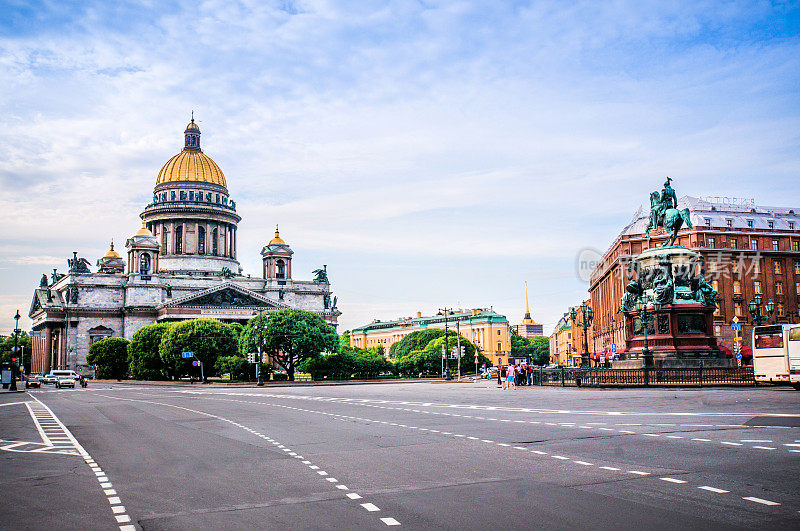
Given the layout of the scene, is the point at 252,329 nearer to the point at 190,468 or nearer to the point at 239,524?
the point at 190,468

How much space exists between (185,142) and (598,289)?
85.8 meters

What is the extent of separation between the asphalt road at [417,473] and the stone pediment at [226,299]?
10388 centimetres

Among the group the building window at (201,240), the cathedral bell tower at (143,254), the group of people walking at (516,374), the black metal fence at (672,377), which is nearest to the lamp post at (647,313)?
the black metal fence at (672,377)

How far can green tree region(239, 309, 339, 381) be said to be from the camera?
81000mm

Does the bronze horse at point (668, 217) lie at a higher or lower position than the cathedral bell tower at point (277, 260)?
lower

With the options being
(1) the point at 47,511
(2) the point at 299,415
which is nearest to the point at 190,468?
(1) the point at 47,511

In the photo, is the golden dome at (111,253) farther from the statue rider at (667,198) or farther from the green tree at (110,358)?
the statue rider at (667,198)

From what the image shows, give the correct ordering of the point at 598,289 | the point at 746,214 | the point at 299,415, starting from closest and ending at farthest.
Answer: the point at 299,415
the point at 746,214
the point at 598,289

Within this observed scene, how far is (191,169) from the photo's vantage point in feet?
482

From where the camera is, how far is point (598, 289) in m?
129

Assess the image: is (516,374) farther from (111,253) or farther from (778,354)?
(111,253)

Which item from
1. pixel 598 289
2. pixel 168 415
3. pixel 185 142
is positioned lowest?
pixel 168 415

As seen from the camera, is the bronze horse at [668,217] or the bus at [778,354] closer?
the bus at [778,354]

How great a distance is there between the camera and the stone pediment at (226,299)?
125875 millimetres
